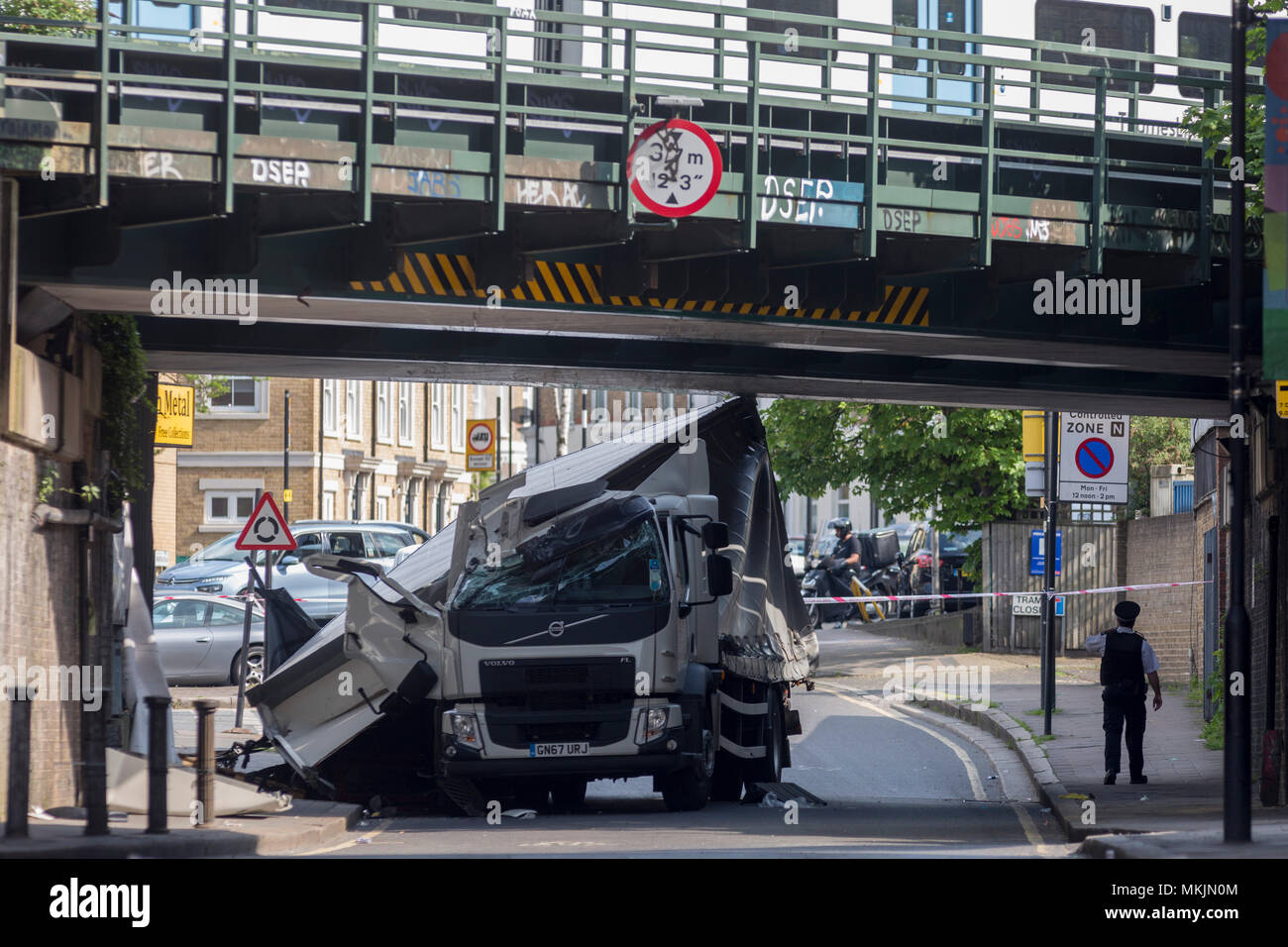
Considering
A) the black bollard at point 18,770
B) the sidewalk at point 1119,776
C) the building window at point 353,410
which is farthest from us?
the building window at point 353,410

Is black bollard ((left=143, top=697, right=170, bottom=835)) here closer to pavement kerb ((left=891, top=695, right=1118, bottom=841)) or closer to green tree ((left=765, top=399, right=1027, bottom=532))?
pavement kerb ((left=891, top=695, right=1118, bottom=841))

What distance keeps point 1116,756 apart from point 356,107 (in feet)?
29.8

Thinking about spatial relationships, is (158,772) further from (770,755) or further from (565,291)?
(770,755)

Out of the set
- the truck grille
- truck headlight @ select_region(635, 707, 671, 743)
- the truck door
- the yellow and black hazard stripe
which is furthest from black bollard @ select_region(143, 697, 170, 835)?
the truck door

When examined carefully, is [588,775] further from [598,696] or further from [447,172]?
[447,172]

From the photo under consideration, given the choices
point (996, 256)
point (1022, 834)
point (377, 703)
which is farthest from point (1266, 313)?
point (377, 703)

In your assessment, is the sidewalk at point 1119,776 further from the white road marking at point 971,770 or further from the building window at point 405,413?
the building window at point 405,413

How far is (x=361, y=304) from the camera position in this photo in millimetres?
14109

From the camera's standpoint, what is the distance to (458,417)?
65.6 m

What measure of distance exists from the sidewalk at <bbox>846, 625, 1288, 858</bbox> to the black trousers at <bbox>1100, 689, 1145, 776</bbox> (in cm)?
25

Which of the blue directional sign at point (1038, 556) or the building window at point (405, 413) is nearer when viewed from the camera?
the blue directional sign at point (1038, 556)

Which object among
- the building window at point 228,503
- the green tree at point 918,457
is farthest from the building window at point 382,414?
the green tree at point 918,457

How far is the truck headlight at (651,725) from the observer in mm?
14148

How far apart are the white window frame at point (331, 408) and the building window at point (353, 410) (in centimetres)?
64
